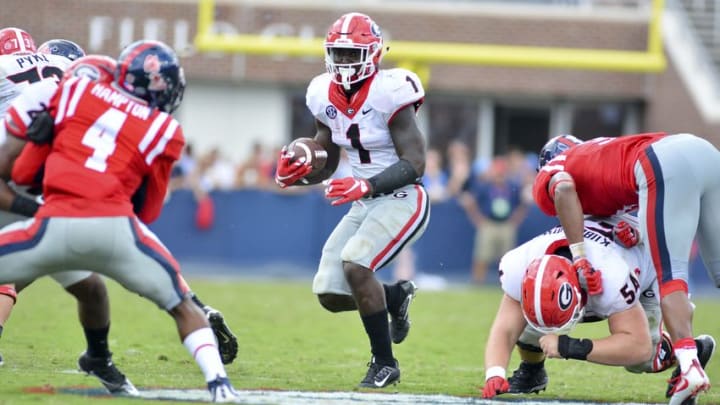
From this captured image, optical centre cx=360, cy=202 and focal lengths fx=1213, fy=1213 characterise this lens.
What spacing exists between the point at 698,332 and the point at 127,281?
6.48 meters

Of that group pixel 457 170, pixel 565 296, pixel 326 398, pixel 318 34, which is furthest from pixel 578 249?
pixel 318 34

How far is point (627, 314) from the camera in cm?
634

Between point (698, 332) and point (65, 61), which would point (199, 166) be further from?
point (65, 61)

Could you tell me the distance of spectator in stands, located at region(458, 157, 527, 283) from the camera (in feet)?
50.4

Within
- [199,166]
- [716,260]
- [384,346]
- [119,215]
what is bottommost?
[199,166]

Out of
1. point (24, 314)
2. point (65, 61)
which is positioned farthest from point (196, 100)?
point (65, 61)

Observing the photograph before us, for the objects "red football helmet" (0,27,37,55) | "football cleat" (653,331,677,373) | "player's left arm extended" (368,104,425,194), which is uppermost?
"red football helmet" (0,27,37,55)

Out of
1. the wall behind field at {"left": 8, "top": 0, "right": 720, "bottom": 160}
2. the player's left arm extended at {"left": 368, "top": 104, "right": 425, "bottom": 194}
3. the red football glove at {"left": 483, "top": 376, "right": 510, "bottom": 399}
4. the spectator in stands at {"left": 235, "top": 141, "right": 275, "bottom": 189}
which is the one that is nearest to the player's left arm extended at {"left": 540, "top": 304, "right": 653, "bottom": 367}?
the red football glove at {"left": 483, "top": 376, "right": 510, "bottom": 399}

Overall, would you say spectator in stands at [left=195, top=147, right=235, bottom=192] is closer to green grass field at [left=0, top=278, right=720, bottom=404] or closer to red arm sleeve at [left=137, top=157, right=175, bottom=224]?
green grass field at [left=0, top=278, right=720, bottom=404]

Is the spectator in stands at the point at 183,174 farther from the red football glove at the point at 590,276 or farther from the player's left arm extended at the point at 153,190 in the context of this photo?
the red football glove at the point at 590,276

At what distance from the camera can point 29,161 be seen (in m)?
5.66

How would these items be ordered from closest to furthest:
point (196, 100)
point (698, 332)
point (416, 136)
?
point (416, 136) < point (698, 332) < point (196, 100)

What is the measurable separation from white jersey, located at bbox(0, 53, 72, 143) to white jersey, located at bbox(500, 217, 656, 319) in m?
2.85

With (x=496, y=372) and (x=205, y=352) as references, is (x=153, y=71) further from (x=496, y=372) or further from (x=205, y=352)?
(x=496, y=372)
